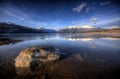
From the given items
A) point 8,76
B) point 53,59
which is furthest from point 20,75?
point 53,59

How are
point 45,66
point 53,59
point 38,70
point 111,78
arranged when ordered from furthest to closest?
point 53,59 < point 45,66 < point 38,70 < point 111,78

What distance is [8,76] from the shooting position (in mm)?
8734

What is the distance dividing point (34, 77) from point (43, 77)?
0.66 meters

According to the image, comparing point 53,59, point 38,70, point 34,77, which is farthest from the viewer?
point 53,59

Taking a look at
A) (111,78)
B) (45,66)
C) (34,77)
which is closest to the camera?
(111,78)

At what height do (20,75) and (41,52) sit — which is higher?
(41,52)

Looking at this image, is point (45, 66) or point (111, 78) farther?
point (45, 66)

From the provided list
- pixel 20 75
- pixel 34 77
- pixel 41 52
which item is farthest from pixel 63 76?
pixel 41 52

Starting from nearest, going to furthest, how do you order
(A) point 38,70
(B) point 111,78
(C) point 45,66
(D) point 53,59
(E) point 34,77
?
(B) point 111,78, (E) point 34,77, (A) point 38,70, (C) point 45,66, (D) point 53,59

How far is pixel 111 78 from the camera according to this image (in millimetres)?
7875

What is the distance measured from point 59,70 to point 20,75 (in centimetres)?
314

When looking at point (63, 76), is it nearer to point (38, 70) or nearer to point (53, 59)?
point (38, 70)

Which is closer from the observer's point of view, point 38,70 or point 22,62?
point 38,70

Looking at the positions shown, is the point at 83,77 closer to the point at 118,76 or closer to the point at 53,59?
the point at 118,76
